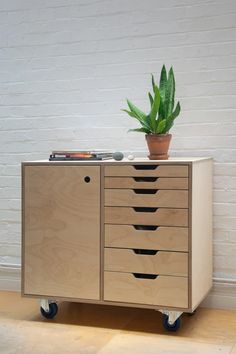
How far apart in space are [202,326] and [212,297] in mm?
361

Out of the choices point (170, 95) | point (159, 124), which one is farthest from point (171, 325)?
point (170, 95)

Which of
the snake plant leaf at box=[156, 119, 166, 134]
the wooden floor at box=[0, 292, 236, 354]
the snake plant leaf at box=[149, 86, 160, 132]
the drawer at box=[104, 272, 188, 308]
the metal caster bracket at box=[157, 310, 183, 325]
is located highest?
the snake plant leaf at box=[149, 86, 160, 132]

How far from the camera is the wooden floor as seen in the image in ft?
9.08

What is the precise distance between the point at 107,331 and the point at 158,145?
3.26 ft

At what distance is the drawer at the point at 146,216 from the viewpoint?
2930 millimetres

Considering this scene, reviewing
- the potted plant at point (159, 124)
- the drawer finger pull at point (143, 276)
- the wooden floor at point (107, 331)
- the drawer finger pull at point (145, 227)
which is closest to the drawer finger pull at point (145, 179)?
the potted plant at point (159, 124)

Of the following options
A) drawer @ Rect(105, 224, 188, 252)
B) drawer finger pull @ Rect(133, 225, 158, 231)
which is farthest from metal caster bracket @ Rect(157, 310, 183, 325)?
drawer finger pull @ Rect(133, 225, 158, 231)

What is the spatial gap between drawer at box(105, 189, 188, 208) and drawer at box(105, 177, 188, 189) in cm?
3

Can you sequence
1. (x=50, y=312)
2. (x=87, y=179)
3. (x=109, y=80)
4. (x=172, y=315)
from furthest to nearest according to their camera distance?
(x=109, y=80) < (x=50, y=312) < (x=87, y=179) < (x=172, y=315)

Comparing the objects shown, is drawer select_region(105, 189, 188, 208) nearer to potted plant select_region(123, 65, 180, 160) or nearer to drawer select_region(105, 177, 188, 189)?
drawer select_region(105, 177, 188, 189)

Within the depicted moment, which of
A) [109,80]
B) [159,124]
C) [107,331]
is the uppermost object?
[109,80]

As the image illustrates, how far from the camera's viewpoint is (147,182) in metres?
2.99

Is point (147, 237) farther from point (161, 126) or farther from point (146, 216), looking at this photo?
point (161, 126)

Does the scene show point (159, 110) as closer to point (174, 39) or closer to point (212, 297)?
point (174, 39)
